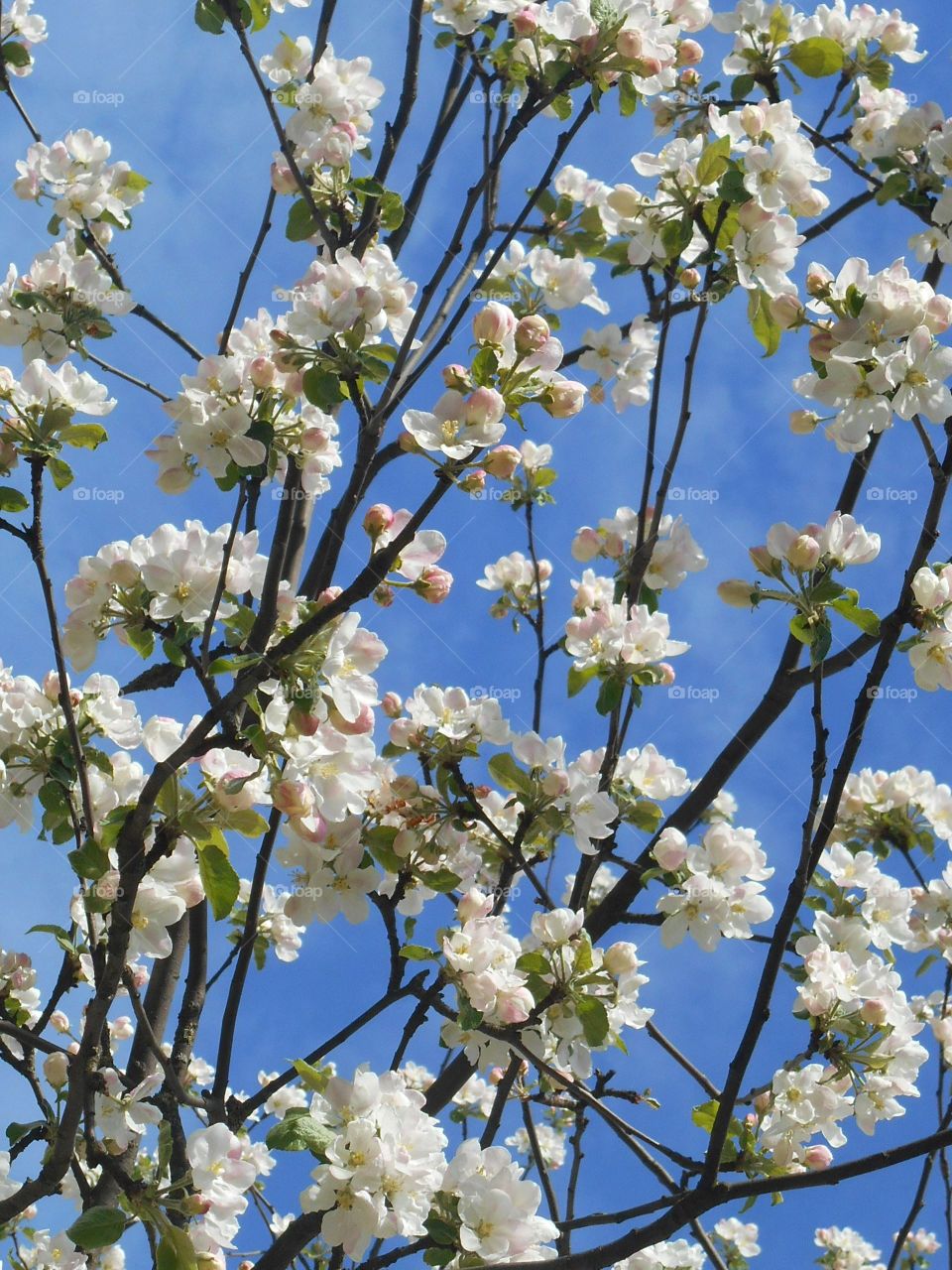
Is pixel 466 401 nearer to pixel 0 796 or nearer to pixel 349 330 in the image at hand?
pixel 349 330

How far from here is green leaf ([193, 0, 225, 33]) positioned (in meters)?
2.31

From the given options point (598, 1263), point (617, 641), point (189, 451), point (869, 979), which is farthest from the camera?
point (617, 641)

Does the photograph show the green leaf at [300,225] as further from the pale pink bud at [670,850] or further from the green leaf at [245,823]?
the pale pink bud at [670,850]

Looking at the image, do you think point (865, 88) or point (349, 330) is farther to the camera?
point (865, 88)

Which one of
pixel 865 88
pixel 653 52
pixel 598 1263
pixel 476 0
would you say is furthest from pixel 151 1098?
pixel 865 88

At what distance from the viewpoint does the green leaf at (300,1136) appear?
1.46 metres

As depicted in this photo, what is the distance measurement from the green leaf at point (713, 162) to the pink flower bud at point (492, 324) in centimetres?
70

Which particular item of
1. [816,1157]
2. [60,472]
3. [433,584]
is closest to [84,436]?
[60,472]

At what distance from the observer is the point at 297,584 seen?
2588mm

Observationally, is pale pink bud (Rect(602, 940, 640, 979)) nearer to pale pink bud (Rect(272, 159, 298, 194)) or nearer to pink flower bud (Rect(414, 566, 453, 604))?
pink flower bud (Rect(414, 566, 453, 604))

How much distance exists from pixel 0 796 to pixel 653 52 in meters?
Result: 1.66

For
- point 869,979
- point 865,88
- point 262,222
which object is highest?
point 865,88

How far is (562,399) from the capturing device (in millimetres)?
1578

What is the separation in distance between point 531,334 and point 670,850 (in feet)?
3.14
